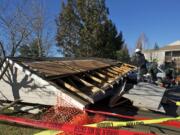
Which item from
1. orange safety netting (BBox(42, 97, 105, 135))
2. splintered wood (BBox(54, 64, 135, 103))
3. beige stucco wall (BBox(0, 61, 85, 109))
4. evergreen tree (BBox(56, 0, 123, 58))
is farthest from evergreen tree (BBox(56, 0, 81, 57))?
orange safety netting (BBox(42, 97, 105, 135))

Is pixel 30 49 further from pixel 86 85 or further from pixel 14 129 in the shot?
pixel 14 129

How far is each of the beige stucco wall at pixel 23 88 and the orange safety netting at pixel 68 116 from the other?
1.87ft

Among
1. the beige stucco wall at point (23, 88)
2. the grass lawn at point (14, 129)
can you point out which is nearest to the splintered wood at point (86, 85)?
the beige stucco wall at point (23, 88)

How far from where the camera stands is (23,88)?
27.9 feet

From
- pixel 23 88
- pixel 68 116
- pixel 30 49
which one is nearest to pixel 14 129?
pixel 68 116

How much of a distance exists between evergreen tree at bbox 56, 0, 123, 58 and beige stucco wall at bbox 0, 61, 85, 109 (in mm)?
21424

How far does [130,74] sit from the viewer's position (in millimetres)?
15781

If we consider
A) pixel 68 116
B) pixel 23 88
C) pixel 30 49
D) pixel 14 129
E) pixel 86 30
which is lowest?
pixel 14 129

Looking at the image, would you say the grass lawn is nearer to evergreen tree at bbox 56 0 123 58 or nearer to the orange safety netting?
the orange safety netting

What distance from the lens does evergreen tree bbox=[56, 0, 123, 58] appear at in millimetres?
29984

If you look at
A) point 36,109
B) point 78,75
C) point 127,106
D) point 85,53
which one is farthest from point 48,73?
point 85,53

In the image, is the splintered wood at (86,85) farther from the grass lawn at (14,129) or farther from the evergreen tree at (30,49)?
the evergreen tree at (30,49)

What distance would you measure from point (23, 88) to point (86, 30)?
22202 millimetres

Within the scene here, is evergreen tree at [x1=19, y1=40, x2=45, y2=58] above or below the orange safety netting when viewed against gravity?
above
